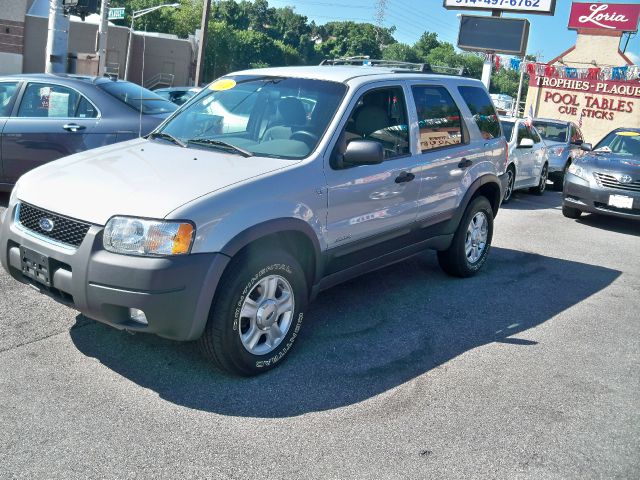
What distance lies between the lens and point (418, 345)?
15.7ft

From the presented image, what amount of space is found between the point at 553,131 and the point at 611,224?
17.6ft

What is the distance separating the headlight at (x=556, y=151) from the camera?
14652 mm

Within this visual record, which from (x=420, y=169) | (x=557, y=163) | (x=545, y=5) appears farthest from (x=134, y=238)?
(x=545, y=5)

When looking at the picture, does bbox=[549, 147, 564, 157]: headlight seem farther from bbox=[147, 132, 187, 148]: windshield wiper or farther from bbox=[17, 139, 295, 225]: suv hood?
bbox=[17, 139, 295, 225]: suv hood

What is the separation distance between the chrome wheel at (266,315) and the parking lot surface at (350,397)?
212 millimetres

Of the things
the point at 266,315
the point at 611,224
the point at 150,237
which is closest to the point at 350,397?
the point at 266,315

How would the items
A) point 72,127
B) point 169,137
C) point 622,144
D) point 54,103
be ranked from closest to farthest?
point 169,137, point 72,127, point 54,103, point 622,144

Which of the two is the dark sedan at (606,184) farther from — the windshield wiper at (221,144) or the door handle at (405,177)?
the windshield wiper at (221,144)

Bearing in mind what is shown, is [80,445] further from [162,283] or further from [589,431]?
[589,431]

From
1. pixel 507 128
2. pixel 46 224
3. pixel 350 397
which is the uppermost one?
pixel 507 128

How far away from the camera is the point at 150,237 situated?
3525mm

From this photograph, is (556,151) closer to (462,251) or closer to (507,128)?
(507,128)

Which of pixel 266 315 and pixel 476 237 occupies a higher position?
pixel 476 237

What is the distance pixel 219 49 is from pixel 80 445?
261 feet
